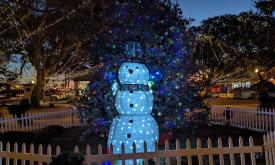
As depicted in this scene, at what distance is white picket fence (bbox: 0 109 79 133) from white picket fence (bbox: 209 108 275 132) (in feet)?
19.9

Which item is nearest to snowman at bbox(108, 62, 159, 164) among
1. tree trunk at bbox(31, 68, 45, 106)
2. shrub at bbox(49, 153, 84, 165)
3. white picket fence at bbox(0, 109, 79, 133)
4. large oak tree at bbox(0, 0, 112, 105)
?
shrub at bbox(49, 153, 84, 165)

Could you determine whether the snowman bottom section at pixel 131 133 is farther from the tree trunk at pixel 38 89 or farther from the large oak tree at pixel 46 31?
the tree trunk at pixel 38 89

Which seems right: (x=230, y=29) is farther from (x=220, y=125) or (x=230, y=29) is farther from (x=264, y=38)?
(x=220, y=125)

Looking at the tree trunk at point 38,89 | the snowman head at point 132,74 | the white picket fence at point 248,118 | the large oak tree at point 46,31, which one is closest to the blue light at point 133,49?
the snowman head at point 132,74

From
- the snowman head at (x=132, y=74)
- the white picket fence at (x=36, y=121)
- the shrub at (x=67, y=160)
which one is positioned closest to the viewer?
the shrub at (x=67, y=160)

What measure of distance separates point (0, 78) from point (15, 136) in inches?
970

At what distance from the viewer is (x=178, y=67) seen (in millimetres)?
9008

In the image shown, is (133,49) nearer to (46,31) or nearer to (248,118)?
(248,118)

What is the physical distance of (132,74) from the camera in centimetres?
699

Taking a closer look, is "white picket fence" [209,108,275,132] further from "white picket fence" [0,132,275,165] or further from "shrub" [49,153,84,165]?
"shrub" [49,153,84,165]

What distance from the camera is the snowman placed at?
271 inches

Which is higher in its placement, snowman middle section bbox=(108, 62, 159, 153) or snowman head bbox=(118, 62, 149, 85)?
snowman head bbox=(118, 62, 149, 85)

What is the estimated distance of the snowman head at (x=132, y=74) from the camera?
700cm

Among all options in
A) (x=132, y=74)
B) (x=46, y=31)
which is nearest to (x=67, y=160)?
(x=132, y=74)
